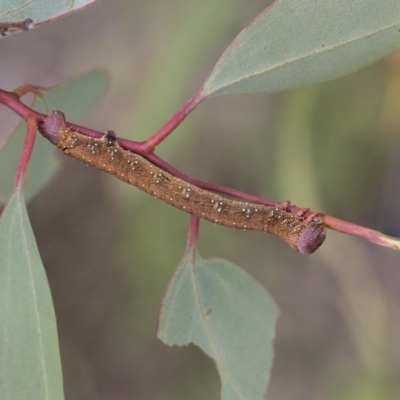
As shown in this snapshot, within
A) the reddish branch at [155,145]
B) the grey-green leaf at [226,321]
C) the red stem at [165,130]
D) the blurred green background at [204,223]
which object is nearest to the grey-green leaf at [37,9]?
the reddish branch at [155,145]

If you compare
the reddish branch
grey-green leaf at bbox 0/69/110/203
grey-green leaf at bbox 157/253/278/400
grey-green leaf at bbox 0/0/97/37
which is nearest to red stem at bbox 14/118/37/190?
the reddish branch

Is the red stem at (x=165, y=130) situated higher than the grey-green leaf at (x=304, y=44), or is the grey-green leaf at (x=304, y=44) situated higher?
the grey-green leaf at (x=304, y=44)

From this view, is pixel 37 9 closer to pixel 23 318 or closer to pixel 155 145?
pixel 155 145

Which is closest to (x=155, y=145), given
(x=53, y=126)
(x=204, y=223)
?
(x=53, y=126)

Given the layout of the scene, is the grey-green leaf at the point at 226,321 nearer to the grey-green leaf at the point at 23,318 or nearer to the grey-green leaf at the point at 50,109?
the grey-green leaf at the point at 23,318

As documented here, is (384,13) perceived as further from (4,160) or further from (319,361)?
(319,361)

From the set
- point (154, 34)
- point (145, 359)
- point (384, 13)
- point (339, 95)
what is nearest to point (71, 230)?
point (145, 359)
